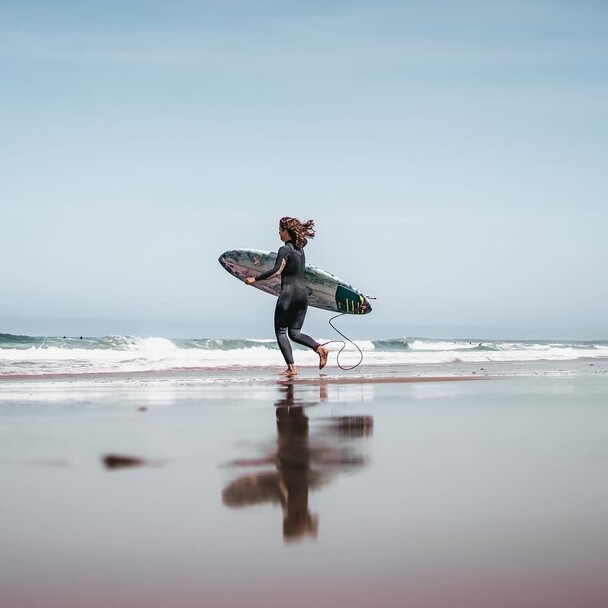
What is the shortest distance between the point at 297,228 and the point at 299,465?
8.62m

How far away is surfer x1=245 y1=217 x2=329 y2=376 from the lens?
12.2 metres

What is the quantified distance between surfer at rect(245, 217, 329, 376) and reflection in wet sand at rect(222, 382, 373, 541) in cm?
602

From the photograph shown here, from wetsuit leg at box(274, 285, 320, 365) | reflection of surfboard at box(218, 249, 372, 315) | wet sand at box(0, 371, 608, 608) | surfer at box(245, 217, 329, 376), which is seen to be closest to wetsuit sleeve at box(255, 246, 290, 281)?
surfer at box(245, 217, 329, 376)

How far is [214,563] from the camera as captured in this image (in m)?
2.23

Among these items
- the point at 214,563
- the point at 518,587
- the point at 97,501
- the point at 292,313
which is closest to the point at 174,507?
the point at 97,501

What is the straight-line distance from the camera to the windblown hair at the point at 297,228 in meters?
12.2

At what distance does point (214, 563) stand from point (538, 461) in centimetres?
220

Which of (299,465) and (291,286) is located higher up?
(291,286)

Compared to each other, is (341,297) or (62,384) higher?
(341,297)

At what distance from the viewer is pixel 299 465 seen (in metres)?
3.86

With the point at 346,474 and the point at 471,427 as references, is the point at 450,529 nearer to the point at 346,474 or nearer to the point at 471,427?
the point at 346,474

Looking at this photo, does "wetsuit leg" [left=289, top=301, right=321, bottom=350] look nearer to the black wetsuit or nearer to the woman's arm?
the black wetsuit

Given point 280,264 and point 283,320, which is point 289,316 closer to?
point 283,320

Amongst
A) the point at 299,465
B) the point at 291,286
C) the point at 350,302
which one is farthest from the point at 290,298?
the point at 299,465
